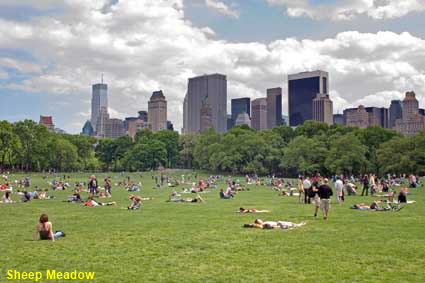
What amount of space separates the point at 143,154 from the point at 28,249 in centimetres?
11449

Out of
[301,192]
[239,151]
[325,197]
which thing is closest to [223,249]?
[325,197]

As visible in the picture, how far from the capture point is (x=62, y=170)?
121375 millimetres

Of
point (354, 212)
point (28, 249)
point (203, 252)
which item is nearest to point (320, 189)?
point (354, 212)

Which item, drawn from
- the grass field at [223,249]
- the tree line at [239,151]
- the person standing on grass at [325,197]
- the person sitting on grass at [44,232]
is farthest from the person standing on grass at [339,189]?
the tree line at [239,151]

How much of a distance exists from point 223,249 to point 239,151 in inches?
3624

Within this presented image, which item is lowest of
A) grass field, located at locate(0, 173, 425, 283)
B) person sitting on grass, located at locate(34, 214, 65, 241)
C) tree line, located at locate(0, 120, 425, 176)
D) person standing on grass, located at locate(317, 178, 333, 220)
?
grass field, located at locate(0, 173, 425, 283)

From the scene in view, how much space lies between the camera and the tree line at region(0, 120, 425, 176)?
8325 cm

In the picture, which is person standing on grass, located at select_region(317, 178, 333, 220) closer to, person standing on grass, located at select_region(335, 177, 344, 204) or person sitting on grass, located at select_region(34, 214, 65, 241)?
person standing on grass, located at select_region(335, 177, 344, 204)

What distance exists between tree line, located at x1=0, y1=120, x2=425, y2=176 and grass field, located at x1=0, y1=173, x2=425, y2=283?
63.9m

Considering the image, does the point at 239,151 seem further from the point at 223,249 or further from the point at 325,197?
the point at 223,249

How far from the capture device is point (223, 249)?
1395cm

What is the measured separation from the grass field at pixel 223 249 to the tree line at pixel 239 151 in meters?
63.9

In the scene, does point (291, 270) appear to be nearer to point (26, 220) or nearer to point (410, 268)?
point (410, 268)

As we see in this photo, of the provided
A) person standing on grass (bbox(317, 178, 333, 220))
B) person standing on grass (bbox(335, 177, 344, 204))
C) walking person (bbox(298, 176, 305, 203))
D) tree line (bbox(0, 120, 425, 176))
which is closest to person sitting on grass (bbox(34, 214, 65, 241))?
person standing on grass (bbox(317, 178, 333, 220))
